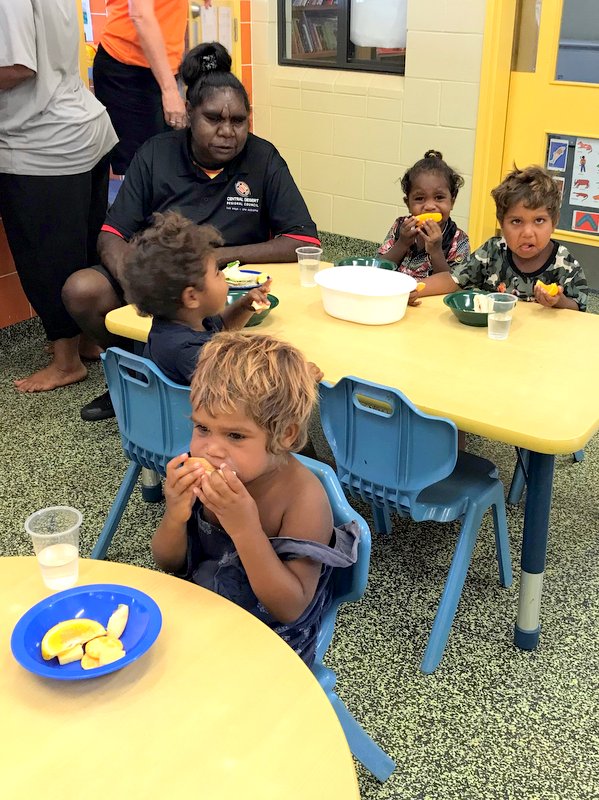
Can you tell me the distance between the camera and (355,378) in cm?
174

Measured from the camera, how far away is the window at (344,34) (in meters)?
4.55

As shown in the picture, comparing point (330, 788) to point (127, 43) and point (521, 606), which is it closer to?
point (521, 606)

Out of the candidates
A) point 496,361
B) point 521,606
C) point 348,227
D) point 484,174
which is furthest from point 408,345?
point 348,227

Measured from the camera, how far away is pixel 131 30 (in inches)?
137

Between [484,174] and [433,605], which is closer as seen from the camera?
[433,605]

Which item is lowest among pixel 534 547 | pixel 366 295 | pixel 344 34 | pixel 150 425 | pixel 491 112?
pixel 534 547

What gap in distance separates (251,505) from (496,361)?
969 millimetres

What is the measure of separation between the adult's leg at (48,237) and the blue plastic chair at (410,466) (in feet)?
5.81

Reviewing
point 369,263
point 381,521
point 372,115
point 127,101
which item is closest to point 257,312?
point 369,263

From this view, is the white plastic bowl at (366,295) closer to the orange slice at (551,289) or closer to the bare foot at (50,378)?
the orange slice at (551,289)

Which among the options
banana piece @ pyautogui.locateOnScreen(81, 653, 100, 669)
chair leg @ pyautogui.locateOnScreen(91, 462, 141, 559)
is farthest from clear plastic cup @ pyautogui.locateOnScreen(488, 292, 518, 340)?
banana piece @ pyautogui.locateOnScreen(81, 653, 100, 669)

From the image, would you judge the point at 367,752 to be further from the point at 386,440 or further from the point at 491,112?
the point at 491,112

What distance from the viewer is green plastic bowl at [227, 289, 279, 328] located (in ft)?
7.20

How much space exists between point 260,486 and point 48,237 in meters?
2.30
